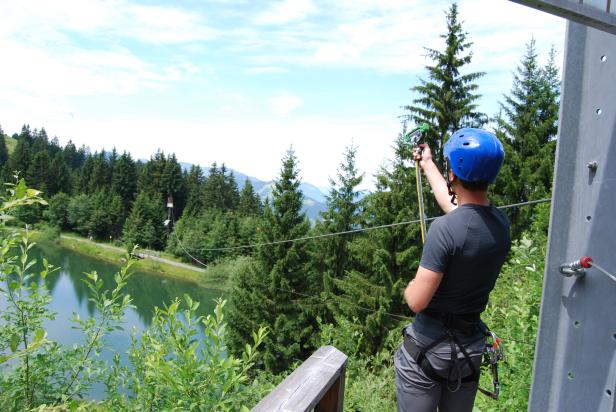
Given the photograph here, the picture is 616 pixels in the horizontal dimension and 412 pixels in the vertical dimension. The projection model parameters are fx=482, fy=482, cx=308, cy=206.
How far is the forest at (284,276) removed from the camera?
224 cm

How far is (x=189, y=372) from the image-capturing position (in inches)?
81.1

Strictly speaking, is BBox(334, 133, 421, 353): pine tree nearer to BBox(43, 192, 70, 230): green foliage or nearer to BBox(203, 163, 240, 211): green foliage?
BBox(203, 163, 240, 211): green foliage

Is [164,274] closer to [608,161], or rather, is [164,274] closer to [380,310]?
[380,310]

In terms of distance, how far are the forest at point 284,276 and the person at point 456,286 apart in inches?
24.3

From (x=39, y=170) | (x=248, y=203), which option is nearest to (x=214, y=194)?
(x=248, y=203)

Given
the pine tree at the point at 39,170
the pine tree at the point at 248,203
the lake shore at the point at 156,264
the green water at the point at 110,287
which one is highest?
the pine tree at the point at 39,170

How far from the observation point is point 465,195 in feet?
5.74

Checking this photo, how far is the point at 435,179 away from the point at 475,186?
0.47m

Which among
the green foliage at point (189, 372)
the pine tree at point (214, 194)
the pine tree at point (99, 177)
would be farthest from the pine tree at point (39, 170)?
the green foliage at point (189, 372)

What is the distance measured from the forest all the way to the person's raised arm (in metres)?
0.93

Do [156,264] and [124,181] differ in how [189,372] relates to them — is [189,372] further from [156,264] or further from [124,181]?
[124,181]

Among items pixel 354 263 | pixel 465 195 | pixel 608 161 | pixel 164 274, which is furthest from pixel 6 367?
pixel 164 274

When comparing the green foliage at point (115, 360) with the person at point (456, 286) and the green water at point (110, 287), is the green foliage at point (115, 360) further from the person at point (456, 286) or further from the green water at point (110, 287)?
the green water at point (110, 287)

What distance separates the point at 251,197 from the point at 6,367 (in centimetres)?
6352
